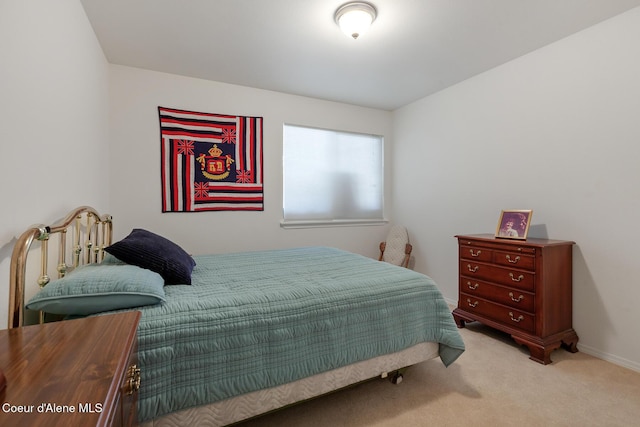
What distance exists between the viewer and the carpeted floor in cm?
160

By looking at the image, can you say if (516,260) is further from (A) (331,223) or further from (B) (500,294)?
(A) (331,223)

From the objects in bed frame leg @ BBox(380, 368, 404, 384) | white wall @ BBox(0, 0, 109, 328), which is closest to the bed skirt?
bed frame leg @ BBox(380, 368, 404, 384)

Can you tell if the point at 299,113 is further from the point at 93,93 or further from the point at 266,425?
the point at 266,425

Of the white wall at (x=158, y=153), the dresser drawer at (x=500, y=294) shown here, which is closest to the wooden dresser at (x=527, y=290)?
the dresser drawer at (x=500, y=294)

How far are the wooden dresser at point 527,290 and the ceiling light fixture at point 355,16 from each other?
201 cm

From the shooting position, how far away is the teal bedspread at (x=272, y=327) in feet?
3.98

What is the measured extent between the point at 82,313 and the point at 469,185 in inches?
135

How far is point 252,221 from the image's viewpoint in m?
3.49

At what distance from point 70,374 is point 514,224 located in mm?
2992

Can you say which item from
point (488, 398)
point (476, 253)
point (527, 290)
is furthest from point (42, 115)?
point (527, 290)

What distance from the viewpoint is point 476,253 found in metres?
2.69

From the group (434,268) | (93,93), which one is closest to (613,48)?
(434,268)

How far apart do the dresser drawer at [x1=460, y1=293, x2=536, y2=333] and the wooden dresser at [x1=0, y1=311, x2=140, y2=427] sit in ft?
8.55

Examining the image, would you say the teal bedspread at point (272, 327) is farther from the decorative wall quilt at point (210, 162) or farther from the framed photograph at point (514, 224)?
the decorative wall quilt at point (210, 162)
